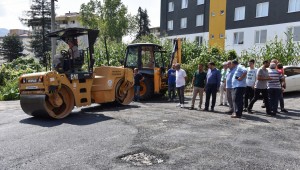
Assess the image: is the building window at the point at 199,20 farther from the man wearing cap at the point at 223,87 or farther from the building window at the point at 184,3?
the man wearing cap at the point at 223,87

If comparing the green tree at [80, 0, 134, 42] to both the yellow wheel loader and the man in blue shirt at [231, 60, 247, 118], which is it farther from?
the man in blue shirt at [231, 60, 247, 118]

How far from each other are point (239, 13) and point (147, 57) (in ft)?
65.7

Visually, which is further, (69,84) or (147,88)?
(147,88)

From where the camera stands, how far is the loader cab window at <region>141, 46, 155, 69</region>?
43.5ft

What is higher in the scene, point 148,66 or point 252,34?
point 252,34

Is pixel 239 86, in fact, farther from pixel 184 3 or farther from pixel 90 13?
pixel 90 13

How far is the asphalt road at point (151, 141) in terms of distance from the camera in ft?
17.3

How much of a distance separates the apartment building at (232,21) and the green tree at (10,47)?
25966mm

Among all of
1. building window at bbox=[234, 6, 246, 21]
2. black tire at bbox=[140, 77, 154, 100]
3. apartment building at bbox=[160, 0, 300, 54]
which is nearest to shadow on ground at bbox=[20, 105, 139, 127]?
black tire at bbox=[140, 77, 154, 100]

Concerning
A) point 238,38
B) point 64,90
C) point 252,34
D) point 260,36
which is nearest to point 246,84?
point 64,90

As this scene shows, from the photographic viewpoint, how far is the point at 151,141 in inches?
Answer: 255

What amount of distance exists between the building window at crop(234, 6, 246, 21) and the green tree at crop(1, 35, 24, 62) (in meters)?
36.4

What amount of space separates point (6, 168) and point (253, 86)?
25.5 feet

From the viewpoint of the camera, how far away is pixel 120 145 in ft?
20.4
